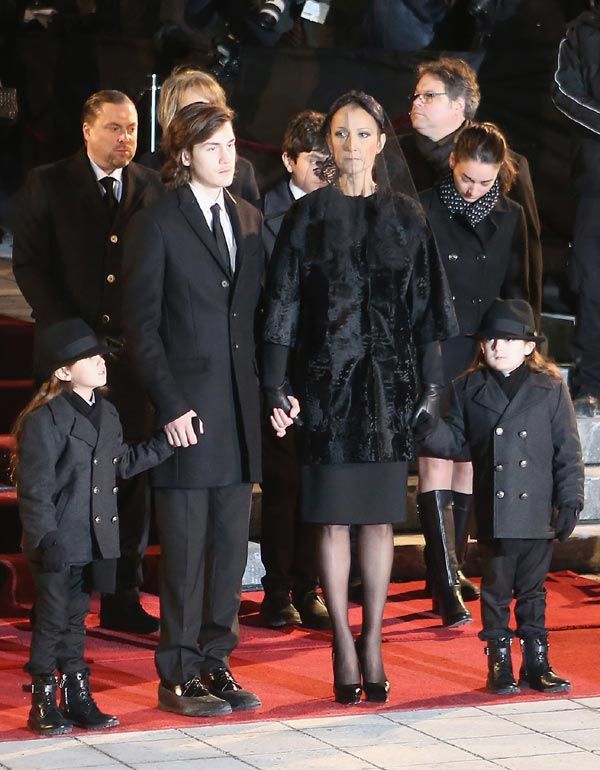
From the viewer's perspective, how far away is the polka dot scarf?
6.40 meters

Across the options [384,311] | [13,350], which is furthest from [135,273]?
[13,350]

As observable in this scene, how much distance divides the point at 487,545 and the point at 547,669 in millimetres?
413

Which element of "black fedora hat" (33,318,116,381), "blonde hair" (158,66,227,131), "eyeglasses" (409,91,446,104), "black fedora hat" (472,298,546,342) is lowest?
"black fedora hat" (33,318,116,381)

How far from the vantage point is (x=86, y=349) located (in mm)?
4980

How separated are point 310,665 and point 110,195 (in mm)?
1749

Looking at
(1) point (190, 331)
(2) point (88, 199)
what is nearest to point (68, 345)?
(1) point (190, 331)

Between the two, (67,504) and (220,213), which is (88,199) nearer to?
(220,213)

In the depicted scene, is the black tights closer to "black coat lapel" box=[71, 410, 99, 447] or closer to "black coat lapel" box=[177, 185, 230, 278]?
"black coat lapel" box=[71, 410, 99, 447]

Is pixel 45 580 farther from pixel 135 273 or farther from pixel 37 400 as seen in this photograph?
pixel 135 273

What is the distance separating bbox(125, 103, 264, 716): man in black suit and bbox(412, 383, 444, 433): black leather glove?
49 centimetres

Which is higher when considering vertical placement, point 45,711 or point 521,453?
point 521,453

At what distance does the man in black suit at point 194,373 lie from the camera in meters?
5.09

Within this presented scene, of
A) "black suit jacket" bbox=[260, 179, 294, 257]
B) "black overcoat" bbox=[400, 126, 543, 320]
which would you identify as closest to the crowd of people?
"black suit jacket" bbox=[260, 179, 294, 257]

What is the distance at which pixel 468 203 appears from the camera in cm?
640
